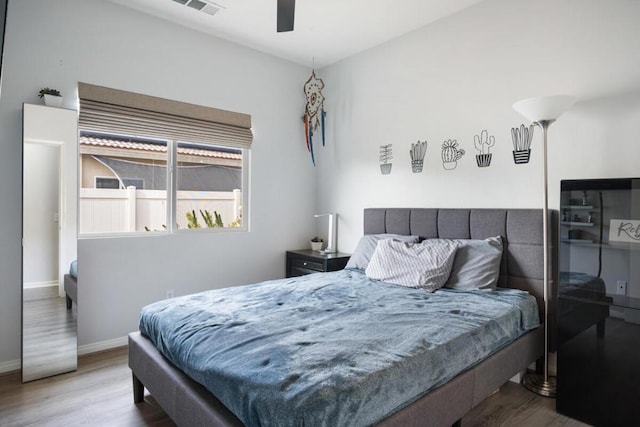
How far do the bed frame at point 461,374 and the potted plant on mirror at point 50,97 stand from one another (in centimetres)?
182

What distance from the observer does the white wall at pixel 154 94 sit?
8.76 ft

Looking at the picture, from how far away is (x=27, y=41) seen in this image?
2.70 meters

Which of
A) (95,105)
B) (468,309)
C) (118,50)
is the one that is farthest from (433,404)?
(118,50)

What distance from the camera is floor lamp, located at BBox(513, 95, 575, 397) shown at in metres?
2.22

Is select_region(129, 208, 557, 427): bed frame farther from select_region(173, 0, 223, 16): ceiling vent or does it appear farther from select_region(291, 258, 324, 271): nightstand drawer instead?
select_region(173, 0, 223, 16): ceiling vent

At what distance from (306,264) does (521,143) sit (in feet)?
7.52

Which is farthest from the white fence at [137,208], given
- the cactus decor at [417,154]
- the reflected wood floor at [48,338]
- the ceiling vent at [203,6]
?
the cactus decor at [417,154]

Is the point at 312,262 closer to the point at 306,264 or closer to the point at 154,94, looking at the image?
the point at 306,264

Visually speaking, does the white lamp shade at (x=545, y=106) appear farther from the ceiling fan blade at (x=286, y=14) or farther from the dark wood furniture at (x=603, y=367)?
the ceiling fan blade at (x=286, y=14)

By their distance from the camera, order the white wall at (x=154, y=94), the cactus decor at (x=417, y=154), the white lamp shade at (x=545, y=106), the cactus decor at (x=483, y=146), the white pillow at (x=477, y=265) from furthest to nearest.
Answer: the cactus decor at (x=417, y=154)
the cactus decor at (x=483, y=146)
the white wall at (x=154, y=94)
the white pillow at (x=477, y=265)
the white lamp shade at (x=545, y=106)

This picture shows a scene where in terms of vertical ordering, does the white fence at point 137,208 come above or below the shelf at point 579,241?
above

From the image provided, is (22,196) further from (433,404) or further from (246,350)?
(433,404)

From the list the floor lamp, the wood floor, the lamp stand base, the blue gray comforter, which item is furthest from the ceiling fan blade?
the lamp stand base

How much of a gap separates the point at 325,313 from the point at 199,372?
0.75 m
